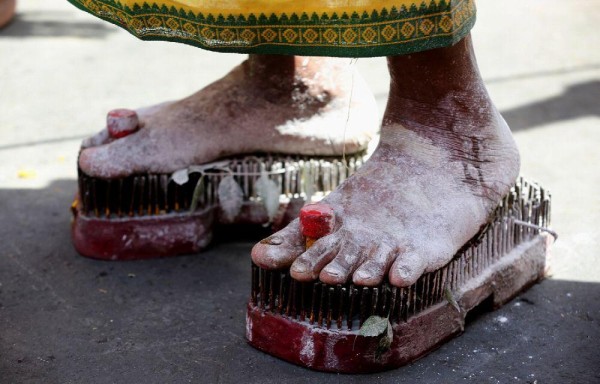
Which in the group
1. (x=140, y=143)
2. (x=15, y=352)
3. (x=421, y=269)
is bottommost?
(x=15, y=352)

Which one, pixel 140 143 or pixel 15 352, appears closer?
pixel 15 352

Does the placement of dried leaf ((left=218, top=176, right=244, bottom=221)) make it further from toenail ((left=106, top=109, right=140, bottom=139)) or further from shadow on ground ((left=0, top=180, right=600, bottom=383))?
toenail ((left=106, top=109, right=140, bottom=139))

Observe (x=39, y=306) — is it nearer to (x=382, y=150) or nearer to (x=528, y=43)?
(x=382, y=150)

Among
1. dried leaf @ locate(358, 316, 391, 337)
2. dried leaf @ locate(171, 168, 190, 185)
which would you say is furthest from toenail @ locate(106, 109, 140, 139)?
dried leaf @ locate(358, 316, 391, 337)

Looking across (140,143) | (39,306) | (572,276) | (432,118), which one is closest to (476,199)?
(432,118)

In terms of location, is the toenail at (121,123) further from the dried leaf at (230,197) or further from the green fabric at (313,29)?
the green fabric at (313,29)

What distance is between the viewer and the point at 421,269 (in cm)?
190

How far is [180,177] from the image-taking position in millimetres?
2400

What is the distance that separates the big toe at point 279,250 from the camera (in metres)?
1.94

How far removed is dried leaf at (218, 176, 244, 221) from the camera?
2.46m

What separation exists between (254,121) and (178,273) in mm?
455

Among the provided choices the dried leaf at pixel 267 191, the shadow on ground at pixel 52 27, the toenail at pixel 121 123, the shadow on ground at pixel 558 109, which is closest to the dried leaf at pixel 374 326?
the dried leaf at pixel 267 191

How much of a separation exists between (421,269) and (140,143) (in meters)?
0.90

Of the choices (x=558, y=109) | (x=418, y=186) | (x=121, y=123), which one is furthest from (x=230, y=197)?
(x=558, y=109)
